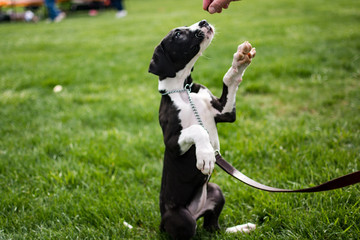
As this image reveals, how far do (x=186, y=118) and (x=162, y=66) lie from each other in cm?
33

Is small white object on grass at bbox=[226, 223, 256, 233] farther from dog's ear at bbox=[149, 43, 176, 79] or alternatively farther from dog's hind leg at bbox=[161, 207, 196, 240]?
dog's ear at bbox=[149, 43, 176, 79]

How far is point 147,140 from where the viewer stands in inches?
148

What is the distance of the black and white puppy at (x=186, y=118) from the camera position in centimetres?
186

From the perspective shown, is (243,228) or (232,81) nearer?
(232,81)

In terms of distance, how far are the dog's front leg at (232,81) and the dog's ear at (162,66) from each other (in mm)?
333

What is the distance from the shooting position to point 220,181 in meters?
2.99

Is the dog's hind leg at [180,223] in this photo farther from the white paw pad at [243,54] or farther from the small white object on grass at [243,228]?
the white paw pad at [243,54]

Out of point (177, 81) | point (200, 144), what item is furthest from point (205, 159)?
point (177, 81)

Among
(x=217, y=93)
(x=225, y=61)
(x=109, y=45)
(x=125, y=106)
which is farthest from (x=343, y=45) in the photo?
(x=109, y=45)

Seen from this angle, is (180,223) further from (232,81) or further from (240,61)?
(240,61)

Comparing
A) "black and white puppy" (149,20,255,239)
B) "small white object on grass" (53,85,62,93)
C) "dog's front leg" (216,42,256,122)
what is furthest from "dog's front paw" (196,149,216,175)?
"small white object on grass" (53,85,62,93)

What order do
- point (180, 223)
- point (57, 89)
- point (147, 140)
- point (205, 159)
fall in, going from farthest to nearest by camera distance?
1. point (57, 89)
2. point (147, 140)
3. point (180, 223)
4. point (205, 159)

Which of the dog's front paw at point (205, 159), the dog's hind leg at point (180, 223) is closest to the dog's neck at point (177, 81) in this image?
the dog's front paw at point (205, 159)

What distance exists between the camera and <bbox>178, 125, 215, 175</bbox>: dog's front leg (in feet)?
5.69
